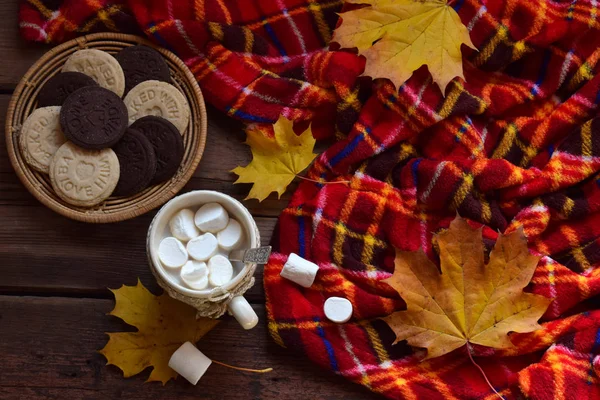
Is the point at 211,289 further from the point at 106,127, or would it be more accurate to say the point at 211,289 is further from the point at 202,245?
the point at 106,127

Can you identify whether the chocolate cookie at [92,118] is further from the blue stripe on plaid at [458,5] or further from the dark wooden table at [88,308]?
the blue stripe on plaid at [458,5]

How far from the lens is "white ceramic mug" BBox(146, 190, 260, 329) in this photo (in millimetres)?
1037

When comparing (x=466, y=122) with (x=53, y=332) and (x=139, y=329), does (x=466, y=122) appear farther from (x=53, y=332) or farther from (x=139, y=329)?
(x=53, y=332)

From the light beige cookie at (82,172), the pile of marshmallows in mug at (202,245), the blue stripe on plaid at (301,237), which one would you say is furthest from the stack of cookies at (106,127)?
the blue stripe on plaid at (301,237)

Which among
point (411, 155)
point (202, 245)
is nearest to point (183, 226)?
point (202, 245)

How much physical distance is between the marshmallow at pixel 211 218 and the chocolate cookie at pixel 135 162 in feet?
0.36

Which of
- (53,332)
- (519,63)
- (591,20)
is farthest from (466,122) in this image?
(53,332)

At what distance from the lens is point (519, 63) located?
121 centimetres

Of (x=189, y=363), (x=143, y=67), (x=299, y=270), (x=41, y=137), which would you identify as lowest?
(x=189, y=363)

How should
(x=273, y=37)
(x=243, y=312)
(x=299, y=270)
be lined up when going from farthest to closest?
(x=273, y=37) < (x=299, y=270) < (x=243, y=312)

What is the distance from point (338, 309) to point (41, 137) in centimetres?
55

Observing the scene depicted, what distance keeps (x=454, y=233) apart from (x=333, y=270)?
202mm

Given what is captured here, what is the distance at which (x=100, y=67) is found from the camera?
1.15 meters

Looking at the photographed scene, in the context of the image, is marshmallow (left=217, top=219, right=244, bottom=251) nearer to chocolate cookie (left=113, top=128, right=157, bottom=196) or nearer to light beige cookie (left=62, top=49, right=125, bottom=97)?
chocolate cookie (left=113, top=128, right=157, bottom=196)
